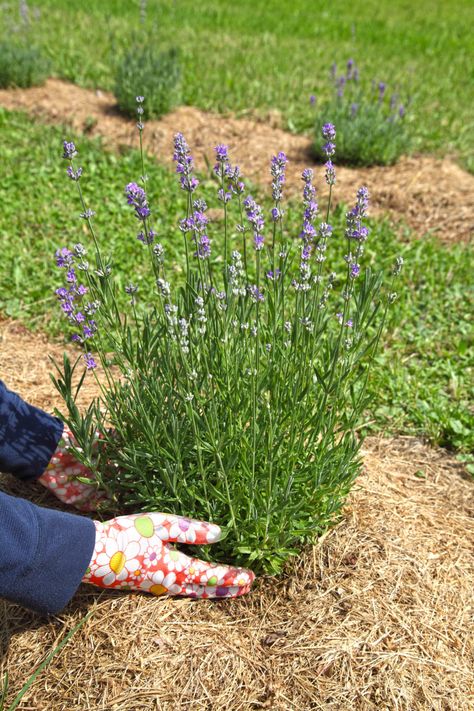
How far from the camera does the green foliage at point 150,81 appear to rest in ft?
20.1

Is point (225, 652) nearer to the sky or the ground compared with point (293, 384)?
nearer to the ground

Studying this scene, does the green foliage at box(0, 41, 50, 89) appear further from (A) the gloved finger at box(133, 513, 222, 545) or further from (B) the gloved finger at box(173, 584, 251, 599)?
(B) the gloved finger at box(173, 584, 251, 599)

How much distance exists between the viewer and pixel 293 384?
217 cm

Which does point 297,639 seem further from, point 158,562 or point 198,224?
point 198,224

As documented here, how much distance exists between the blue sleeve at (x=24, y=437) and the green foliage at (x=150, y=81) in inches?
166

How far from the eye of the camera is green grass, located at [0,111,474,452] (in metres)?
3.42

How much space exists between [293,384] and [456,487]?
1.13m

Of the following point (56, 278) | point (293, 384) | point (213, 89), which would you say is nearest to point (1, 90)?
point (213, 89)

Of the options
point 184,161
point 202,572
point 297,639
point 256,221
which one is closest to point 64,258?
point 184,161

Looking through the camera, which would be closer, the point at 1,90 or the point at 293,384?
the point at 293,384

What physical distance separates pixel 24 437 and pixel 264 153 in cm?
405

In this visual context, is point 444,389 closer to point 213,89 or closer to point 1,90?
point 213,89

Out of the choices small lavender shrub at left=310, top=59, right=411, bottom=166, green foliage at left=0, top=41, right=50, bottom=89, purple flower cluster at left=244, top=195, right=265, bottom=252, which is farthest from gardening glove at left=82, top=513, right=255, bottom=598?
green foliage at left=0, top=41, right=50, bottom=89

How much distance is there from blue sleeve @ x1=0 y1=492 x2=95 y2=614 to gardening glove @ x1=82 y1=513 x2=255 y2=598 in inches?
2.8
